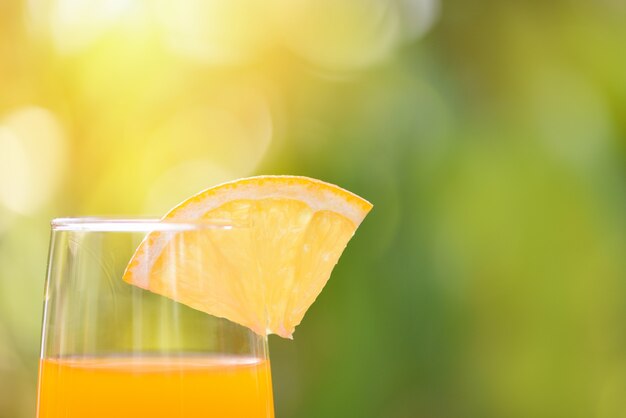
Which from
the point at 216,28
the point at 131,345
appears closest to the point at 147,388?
the point at 131,345

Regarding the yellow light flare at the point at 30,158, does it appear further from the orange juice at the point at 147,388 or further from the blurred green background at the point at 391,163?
the orange juice at the point at 147,388

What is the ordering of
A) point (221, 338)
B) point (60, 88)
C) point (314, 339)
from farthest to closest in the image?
point (60, 88) → point (314, 339) → point (221, 338)

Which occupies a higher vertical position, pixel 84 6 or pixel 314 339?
pixel 84 6

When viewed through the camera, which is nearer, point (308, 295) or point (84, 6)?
point (308, 295)

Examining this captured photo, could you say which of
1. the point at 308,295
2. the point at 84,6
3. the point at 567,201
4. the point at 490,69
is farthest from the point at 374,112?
the point at 308,295

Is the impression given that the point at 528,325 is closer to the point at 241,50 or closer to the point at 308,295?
the point at 241,50

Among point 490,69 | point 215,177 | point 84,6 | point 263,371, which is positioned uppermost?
point 84,6

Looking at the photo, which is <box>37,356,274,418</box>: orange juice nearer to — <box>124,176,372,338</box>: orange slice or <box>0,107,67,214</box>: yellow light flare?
<box>124,176,372,338</box>: orange slice

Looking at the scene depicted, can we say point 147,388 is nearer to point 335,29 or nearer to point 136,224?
point 136,224
